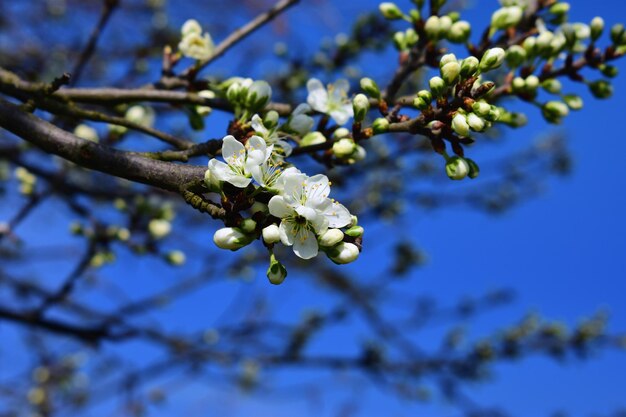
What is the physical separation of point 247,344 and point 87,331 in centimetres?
191

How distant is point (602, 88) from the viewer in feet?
7.59

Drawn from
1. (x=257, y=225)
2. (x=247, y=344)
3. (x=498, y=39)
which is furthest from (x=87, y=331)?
(x=498, y=39)

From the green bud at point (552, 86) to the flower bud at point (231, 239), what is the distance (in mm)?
1424

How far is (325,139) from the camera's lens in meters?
1.84

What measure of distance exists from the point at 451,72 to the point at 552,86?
2.74 feet

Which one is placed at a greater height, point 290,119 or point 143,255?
point 143,255

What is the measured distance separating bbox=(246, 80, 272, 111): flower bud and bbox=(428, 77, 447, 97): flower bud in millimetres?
506

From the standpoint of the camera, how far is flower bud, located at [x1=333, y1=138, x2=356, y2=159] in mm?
1713

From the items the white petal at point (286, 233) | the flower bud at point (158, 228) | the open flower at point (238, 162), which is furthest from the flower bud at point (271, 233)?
the flower bud at point (158, 228)

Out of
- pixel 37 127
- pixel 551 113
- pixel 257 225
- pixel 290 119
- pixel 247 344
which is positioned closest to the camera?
pixel 257 225

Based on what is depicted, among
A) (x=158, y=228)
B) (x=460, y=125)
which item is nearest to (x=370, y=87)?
(x=460, y=125)

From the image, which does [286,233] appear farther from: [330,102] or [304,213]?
[330,102]

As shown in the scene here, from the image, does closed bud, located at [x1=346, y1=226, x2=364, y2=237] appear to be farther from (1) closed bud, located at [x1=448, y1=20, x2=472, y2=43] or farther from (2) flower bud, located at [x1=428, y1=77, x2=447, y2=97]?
(1) closed bud, located at [x1=448, y1=20, x2=472, y2=43]

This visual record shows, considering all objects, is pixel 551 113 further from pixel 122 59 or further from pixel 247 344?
pixel 122 59
